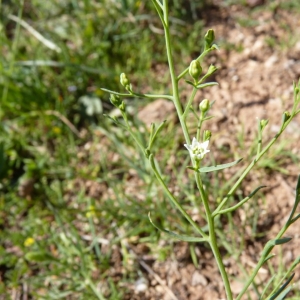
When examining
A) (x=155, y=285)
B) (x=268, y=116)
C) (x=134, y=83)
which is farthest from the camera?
(x=134, y=83)

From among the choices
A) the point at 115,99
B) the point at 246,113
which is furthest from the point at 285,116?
the point at 246,113

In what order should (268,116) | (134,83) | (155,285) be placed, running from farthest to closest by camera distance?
1. (134,83)
2. (268,116)
3. (155,285)

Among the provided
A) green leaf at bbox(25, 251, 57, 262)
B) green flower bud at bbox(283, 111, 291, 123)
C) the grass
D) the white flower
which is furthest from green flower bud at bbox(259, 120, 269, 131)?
green leaf at bbox(25, 251, 57, 262)

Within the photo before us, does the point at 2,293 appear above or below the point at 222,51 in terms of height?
below

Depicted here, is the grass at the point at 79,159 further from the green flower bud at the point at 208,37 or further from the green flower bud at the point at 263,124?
the green flower bud at the point at 208,37

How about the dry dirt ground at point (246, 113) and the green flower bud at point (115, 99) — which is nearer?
the green flower bud at point (115, 99)

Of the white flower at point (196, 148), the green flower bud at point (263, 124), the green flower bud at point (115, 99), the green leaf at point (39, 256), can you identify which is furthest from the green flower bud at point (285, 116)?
the green leaf at point (39, 256)

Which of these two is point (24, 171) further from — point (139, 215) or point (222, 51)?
point (222, 51)

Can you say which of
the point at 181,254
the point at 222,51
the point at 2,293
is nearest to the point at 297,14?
the point at 222,51
